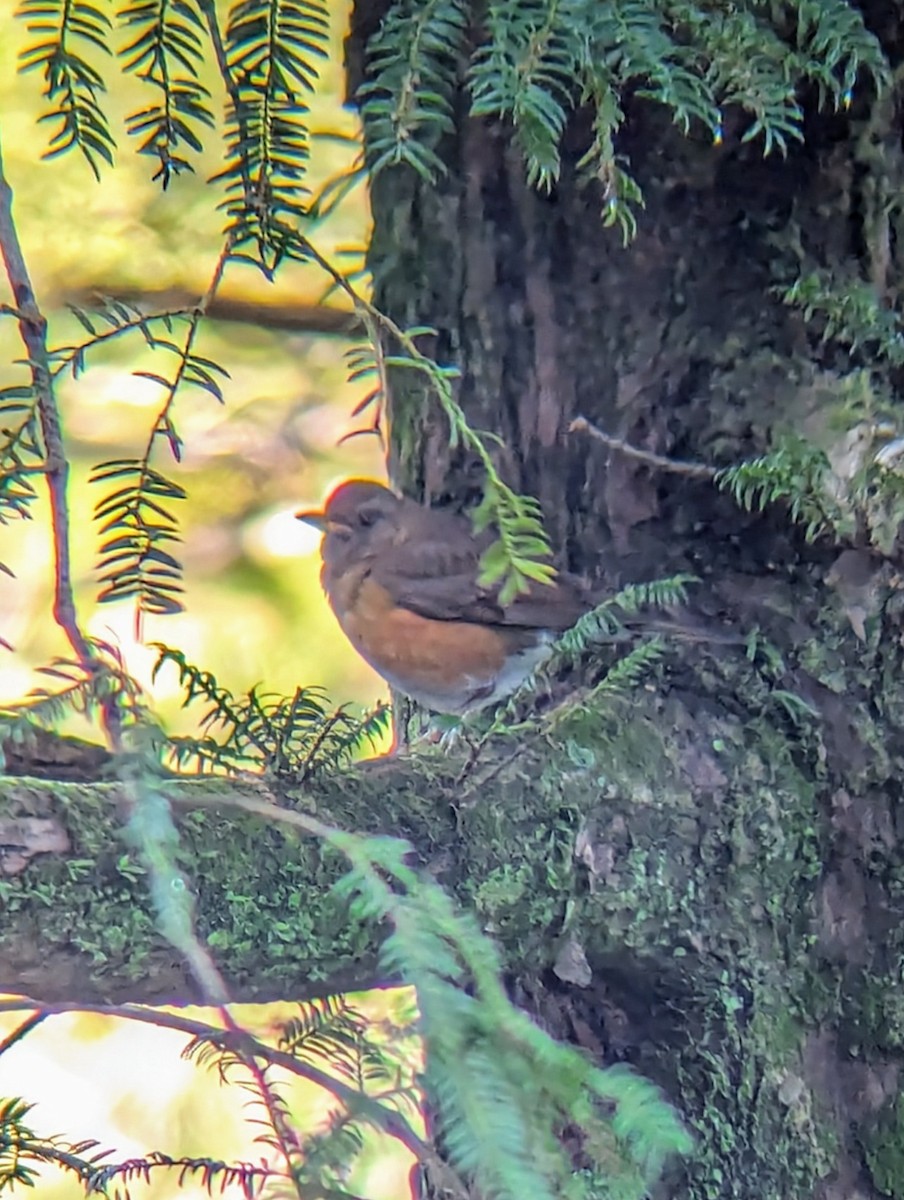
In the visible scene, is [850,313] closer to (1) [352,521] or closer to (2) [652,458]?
(2) [652,458]

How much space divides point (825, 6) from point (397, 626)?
138 cm

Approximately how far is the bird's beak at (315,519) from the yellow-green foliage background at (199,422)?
0.84 feet

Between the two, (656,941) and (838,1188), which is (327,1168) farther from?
(838,1188)

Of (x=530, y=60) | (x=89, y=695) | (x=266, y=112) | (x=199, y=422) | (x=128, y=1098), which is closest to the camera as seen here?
(x=89, y=695)

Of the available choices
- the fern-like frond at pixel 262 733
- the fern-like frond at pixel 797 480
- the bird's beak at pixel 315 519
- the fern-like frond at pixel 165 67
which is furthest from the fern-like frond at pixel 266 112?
the bird's beak at pixel 315 519

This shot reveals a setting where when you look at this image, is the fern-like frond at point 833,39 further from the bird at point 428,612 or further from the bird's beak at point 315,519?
the bird's beak at point 315,519

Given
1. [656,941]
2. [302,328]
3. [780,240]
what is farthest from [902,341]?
[302,328]

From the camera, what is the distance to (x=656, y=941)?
147cm

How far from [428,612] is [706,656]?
3.04 ft

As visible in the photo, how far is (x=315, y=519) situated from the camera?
9.16ft

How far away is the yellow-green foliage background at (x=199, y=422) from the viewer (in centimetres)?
275

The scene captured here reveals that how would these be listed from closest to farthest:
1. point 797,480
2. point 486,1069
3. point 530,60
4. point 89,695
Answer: point 486,1069
point 89,695
point 530,60
point 797,480

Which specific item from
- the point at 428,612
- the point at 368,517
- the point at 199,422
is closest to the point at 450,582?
the point at 428,612

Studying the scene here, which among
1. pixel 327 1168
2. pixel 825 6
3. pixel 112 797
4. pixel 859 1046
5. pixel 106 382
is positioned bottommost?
pixel 327 1168
